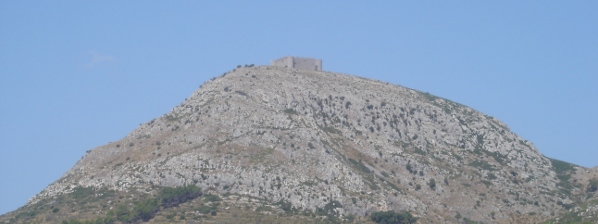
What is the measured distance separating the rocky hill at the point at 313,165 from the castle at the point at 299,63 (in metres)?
7.65

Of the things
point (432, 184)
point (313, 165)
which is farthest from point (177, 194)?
point (432, 184)

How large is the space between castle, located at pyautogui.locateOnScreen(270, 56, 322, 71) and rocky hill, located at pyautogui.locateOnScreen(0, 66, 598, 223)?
25.1 ft

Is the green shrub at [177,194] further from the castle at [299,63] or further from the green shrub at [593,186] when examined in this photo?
the green shrub at [593,186]

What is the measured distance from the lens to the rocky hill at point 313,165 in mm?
144750

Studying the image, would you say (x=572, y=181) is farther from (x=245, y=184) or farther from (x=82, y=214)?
(x=82, y=214)

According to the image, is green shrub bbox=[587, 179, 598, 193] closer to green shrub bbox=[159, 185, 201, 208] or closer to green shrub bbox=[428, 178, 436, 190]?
green shrub bbox=[428, 178, 436, 190]

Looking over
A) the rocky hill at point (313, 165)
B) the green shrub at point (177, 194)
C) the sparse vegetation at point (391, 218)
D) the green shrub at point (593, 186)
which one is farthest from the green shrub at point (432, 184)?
the green shrub at point (177, 194)

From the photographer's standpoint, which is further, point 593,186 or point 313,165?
point 593,186

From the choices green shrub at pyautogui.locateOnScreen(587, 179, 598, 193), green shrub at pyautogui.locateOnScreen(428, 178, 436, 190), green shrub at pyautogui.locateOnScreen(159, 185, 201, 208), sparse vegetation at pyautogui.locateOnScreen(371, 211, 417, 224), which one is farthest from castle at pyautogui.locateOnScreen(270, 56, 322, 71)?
green shrub at pyautogui.locateOnScreen(587, 179, 598, 193)

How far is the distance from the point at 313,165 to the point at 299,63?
138 feet

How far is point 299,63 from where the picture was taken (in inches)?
7466

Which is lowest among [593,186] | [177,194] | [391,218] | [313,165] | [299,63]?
[391,218]

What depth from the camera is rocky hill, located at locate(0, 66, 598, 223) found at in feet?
475

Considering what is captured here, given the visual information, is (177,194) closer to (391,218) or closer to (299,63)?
(391,218)
